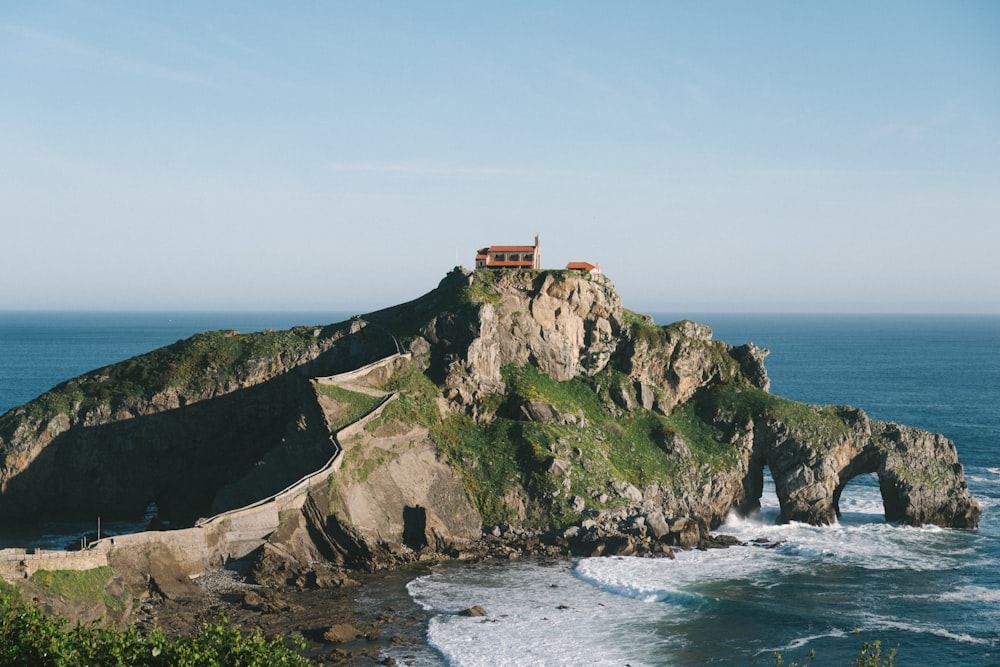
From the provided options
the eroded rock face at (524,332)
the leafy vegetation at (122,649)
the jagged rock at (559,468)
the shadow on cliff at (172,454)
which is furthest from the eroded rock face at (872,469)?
the leafy vegetation at (122,649)

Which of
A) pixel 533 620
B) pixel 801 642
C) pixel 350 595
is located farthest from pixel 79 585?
pixel 801 642

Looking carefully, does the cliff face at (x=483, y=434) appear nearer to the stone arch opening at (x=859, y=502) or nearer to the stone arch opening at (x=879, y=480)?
the stone arch opening at (x=879, y=480)

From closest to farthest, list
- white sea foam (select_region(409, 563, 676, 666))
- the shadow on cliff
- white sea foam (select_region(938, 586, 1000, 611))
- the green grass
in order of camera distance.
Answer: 1. white sea foam (select_region(409, 563, 676, 666))
2. white sea foam (select_region(938, 586, 1000, 611))
3. the green grass
4. the shadow on cliff

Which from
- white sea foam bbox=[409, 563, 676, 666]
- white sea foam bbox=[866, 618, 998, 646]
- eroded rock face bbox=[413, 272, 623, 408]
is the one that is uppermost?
eroded rock face bbox=[413, 272, 623, 408]

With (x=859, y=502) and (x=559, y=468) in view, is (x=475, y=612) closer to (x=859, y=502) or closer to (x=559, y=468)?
(x=559, y=468)

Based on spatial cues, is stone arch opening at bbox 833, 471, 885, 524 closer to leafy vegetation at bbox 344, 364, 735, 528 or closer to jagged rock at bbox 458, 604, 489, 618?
leafy vegetation at bbox 344, 364, 735, 528

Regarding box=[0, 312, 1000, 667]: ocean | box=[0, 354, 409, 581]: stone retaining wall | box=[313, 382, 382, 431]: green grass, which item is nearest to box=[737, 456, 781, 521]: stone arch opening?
box=[0, 312, 1000, 667]: ocean
